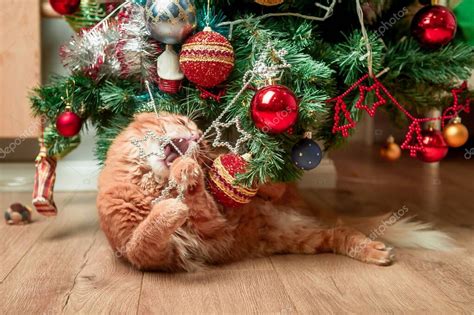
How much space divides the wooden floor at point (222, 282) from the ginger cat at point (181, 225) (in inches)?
1.3

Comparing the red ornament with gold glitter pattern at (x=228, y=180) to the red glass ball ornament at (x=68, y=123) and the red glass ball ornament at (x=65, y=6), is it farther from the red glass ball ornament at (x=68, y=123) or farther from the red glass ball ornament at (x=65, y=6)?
the red glass ball ornament at (x=65, y=6)

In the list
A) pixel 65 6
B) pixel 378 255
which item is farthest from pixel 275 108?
pixel 65 6

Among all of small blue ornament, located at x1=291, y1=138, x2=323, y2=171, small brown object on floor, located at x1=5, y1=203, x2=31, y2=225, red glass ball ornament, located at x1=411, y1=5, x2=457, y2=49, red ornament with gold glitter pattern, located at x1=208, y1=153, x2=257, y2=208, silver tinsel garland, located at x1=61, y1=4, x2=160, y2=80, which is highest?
red glass ball ornament, located at x1=411, y1=5, x2=457, y2=49

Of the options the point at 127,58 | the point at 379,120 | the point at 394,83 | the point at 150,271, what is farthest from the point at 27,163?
the point at 379,120

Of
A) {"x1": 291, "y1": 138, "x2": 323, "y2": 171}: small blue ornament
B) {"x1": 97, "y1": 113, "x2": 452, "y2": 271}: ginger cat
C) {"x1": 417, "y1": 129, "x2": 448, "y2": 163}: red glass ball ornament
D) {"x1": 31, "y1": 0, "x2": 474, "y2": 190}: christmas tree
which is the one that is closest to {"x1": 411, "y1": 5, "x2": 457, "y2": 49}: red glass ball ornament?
{"x1": 31, "y1": 0, "x2": 474, "y2": 190}: christmas tree

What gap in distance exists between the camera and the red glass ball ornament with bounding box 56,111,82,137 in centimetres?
131

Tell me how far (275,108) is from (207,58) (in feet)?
0.59

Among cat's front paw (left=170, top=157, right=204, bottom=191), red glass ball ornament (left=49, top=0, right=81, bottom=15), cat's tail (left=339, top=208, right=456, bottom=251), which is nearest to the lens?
cat's front paw (left=170, top=157, right=204, bottom=191)

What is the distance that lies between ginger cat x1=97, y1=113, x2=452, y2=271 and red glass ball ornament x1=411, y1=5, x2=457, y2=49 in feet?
1.51

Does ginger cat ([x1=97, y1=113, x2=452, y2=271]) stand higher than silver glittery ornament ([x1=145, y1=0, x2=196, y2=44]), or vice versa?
silver glittery ornament ([x1=145, y1=0, x2=196, y2=44])

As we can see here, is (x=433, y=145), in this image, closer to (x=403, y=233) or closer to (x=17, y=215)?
(x=403, y=233)

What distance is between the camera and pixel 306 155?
1.10 m

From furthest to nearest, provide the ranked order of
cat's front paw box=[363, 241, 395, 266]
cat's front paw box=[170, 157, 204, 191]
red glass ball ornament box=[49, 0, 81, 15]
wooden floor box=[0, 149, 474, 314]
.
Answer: red glass ball ornament box=[49, 0, 81, 15]
cat's front paw box=[363, 241, 395, 266]
cat's front paw box=[170, 157, 204, 191]
wooden floor box=[0, 149, 474, 314]

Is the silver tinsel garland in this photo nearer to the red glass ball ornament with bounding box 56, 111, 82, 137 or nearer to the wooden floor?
the red glass ball ornament with bounding box 56, 111, 82, 137
